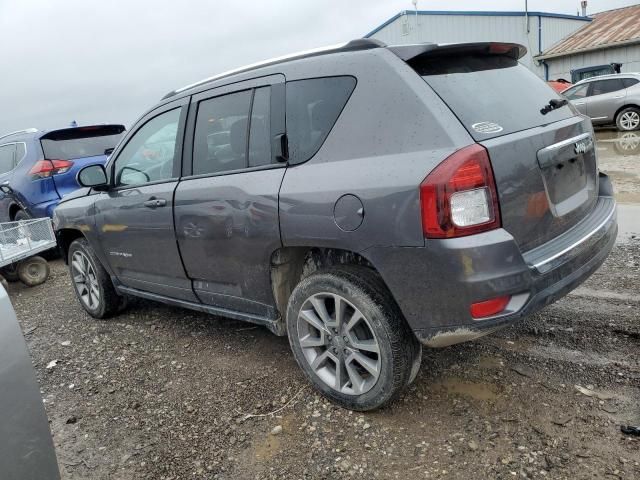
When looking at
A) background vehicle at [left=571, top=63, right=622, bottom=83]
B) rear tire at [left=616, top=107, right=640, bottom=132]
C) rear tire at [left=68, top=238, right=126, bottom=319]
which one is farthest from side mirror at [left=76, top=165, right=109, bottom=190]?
background vehicle at [left=571, top=63, right=622, bottom=83]

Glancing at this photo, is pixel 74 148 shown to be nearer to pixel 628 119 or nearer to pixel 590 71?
pixel 628 119

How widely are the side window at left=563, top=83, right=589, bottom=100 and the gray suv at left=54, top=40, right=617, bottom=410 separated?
1353 centimetres

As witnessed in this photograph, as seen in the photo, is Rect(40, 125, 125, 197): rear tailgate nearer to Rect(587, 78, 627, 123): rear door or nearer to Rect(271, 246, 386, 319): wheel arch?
Rect(271, 246, 386, 319): wheel arch

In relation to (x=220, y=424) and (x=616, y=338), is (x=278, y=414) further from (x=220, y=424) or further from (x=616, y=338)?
(x=616, y=338)

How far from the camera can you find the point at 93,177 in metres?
3.94

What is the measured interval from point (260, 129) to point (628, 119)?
14287mm

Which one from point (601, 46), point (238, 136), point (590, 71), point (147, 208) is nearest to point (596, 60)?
point (601, 46)

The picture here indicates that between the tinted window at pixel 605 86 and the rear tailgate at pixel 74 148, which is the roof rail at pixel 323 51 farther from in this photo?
the tinted window at pixel 605 86

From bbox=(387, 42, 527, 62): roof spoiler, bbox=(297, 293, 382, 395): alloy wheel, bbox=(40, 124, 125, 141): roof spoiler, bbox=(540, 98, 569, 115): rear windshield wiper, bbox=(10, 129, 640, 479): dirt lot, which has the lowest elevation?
bbox=(10, 129, 640, 479): dirt lot

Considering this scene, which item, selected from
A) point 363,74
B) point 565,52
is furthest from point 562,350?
point 565,52

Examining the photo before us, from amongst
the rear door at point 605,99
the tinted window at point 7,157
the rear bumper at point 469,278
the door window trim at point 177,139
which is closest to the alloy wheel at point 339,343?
the rear bumper at point 469,278

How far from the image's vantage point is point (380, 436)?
2.56 metres

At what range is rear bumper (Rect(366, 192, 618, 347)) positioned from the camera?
7.22ft

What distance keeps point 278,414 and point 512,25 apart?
26534 millimetres
